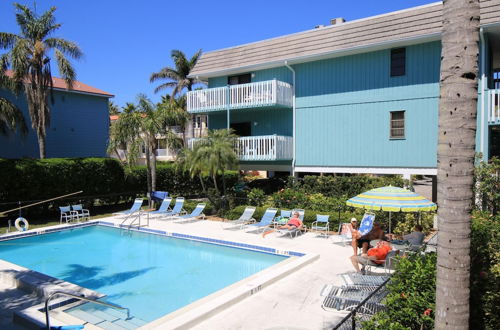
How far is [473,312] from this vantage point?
511 cm

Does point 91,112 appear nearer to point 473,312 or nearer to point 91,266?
point 91,266

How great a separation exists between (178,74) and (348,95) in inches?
1040

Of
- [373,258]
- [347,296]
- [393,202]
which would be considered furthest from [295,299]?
[393,202]

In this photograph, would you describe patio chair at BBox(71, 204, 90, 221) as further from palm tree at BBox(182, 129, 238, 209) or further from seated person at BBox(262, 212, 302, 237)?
seated person at BBox(262, 212, 302, 237)

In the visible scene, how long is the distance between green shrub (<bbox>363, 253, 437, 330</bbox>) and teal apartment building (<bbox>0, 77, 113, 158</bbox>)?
28.2 meters

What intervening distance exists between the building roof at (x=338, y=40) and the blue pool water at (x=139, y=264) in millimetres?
10863

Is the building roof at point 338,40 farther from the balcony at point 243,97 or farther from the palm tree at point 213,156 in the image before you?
the palm tree at point 213,156

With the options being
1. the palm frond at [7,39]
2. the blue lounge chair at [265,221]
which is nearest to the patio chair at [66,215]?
the blue lounge chair at [265,221]

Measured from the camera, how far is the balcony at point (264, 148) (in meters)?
19.1

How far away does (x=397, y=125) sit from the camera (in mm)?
17234

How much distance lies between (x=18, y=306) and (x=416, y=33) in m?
16.6

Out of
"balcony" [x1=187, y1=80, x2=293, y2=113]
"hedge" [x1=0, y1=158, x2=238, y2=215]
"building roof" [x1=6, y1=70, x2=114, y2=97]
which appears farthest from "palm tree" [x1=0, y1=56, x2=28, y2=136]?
"balcony" [x1=187, y1=80, x2=293, y2=113]

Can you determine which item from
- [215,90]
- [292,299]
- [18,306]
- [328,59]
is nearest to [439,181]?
[292,299]

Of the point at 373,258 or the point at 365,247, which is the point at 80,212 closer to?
the point at 365,247
